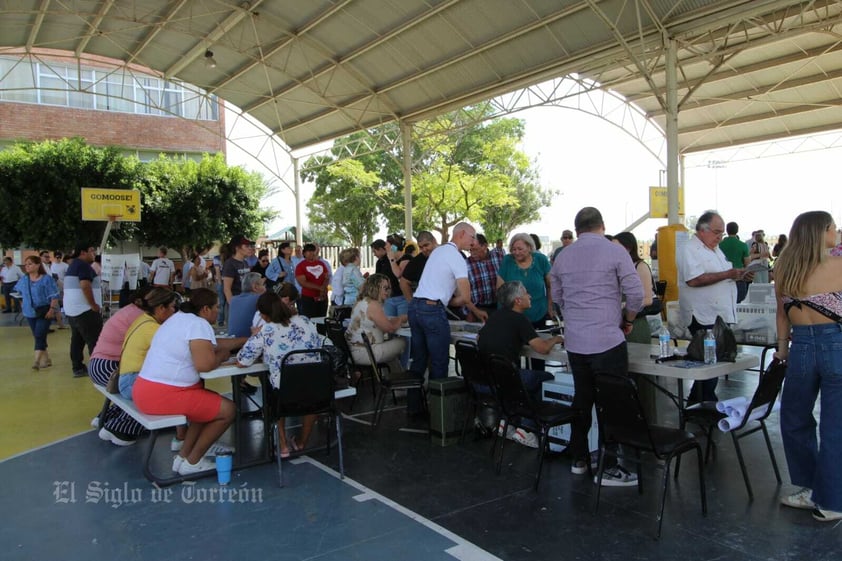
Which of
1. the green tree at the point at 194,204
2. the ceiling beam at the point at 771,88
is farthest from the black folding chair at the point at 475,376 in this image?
the green tree at the point at 194,204

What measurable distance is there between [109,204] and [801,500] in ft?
46.4

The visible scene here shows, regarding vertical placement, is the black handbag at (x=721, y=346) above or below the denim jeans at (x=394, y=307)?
below

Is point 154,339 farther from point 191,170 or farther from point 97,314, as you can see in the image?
point 191,170

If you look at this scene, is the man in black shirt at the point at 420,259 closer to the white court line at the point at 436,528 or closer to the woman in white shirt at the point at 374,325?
the woman in white shirt at the point at 374,325

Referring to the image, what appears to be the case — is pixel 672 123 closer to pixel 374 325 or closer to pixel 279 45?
pixel 374 325

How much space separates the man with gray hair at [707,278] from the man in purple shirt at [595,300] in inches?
51.0

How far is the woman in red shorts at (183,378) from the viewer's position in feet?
12.8

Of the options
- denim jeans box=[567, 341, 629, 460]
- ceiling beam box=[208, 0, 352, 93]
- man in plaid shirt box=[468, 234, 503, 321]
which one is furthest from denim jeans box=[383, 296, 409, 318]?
ceiling beam box=[208, 0, 352, 93]

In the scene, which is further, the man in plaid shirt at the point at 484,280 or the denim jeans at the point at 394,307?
the denim jeans at the point at 394,307

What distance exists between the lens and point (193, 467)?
4141mm

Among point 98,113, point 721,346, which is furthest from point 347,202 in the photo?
point 721,346

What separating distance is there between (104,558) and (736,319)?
469cm

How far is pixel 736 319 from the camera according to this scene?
17.0 feet

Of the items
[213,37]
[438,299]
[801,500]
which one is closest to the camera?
[801,500]
